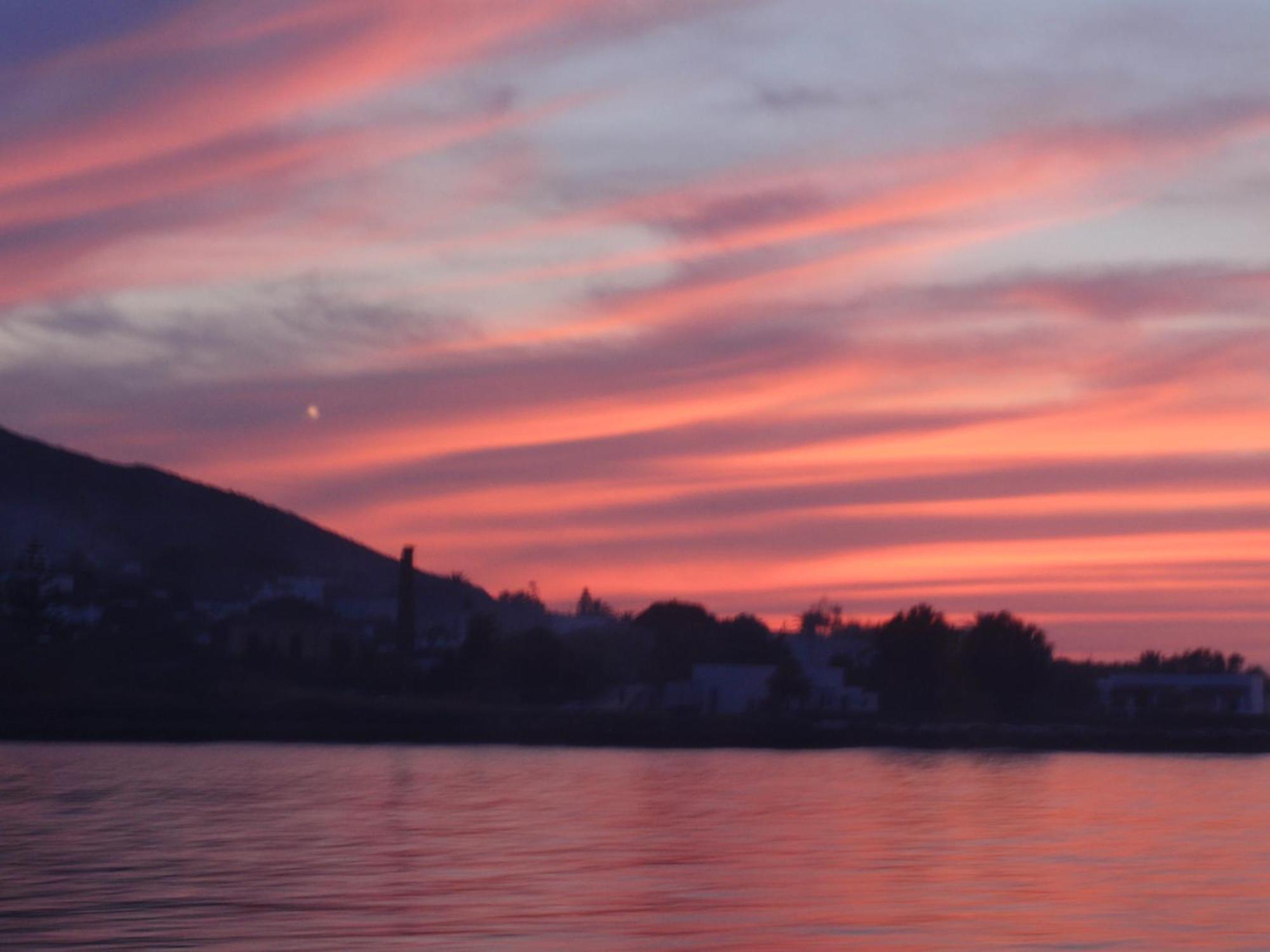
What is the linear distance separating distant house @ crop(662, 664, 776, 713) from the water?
61380mm

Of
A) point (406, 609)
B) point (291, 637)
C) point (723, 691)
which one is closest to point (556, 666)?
point (723, 691)

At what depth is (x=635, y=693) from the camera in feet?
466

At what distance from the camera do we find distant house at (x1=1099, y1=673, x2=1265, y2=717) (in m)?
156

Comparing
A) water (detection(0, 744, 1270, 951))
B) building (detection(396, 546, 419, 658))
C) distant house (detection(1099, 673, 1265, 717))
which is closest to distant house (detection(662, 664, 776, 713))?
building (detection(396, 546, 419, 658))

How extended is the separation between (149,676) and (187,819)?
96.5m

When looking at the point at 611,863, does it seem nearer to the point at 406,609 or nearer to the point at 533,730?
the point at 533,730

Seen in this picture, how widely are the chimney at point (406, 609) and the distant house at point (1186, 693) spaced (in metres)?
62.8

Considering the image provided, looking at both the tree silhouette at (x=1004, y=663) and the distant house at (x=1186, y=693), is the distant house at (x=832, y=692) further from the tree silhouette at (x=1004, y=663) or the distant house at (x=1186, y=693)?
the distant house at (x=1186, y=693)

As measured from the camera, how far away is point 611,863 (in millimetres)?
40969

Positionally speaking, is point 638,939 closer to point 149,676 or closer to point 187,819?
point 187,819

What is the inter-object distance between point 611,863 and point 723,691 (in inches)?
3969

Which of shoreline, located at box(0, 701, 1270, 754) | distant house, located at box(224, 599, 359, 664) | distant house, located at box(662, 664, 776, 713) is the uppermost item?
distant house, located at box(224, 599, 359, 664)

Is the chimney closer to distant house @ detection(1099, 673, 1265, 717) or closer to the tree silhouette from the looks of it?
the tree silhouette

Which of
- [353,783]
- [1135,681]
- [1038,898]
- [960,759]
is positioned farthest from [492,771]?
[1135,681]
